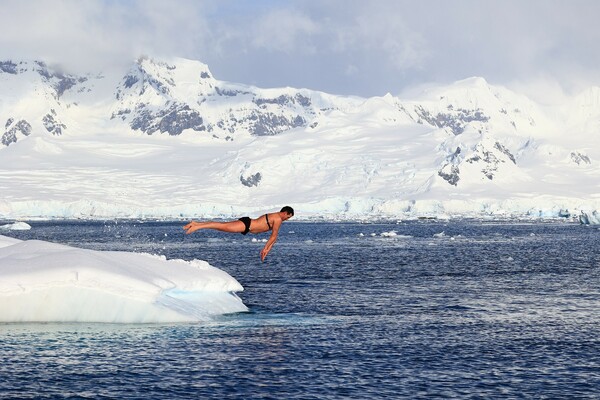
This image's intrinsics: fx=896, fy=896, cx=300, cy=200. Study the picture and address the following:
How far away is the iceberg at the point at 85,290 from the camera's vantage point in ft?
130

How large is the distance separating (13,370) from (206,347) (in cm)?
792

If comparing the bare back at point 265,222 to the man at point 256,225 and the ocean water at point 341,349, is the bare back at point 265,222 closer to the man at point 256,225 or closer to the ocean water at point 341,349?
the man at point 256,225

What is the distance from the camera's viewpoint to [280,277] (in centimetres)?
7212

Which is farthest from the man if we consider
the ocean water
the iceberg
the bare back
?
the iceberg

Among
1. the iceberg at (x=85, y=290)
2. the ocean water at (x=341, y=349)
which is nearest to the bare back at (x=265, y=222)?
the ocean water at (x=341, y=349)

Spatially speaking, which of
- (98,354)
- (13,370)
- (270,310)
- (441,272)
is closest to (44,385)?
(13,370)

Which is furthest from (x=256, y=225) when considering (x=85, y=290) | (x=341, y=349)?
(x=85, y=290)

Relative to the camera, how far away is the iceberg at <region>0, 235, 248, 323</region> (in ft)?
130

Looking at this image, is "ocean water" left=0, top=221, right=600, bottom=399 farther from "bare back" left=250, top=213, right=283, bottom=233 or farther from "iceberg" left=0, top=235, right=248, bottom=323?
"bare back" left=250, top=213, right=283, bottom=233

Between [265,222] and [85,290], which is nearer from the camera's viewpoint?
[265,222]

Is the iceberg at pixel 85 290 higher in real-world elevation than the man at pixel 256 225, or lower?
lower

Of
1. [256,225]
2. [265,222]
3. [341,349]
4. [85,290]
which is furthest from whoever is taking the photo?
[85,290]

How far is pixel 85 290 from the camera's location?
1569 inches

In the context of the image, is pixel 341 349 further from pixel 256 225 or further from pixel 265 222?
pixel 256 225
